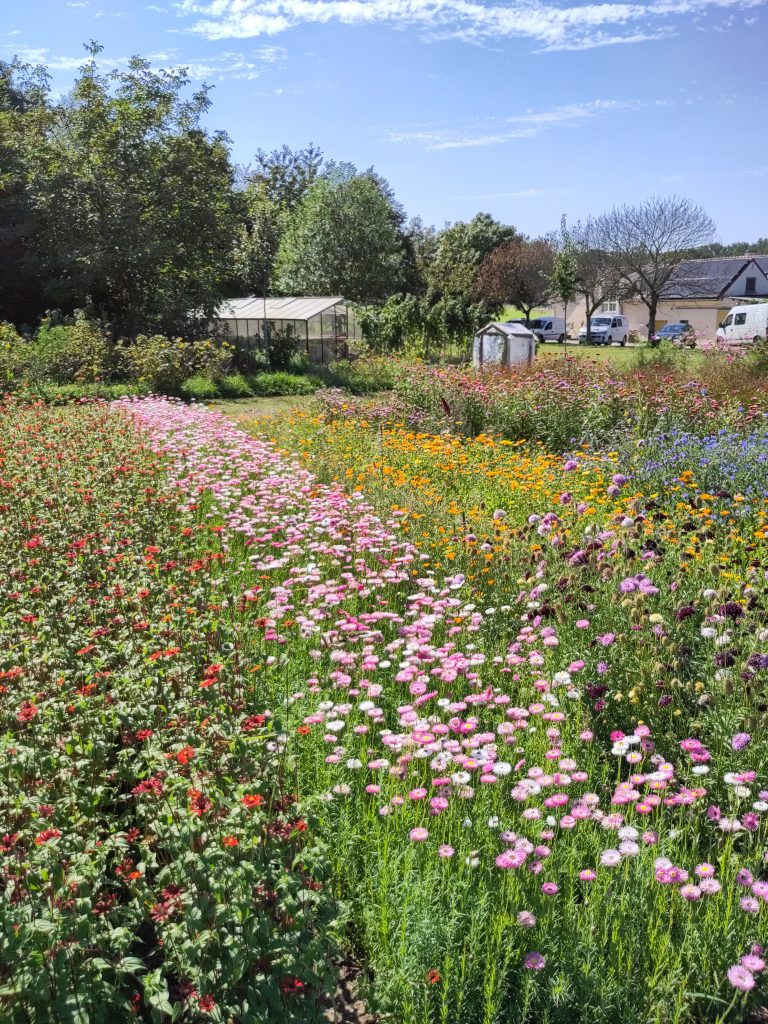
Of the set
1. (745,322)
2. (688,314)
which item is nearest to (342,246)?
(745,322)

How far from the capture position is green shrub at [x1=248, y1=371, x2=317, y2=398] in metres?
19.3

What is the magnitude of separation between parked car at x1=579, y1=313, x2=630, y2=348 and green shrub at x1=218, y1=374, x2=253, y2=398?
33.0 m

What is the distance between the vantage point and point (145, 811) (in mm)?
2596

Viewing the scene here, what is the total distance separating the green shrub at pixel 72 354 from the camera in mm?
16984

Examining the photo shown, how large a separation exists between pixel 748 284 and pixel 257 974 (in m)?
64.8

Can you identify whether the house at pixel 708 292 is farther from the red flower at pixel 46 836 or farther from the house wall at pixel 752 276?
the red flower at pixel 46 836

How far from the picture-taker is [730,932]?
2416 millimetres

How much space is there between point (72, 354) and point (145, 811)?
55.2 feet

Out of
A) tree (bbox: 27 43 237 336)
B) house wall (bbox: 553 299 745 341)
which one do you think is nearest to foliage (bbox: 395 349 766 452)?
tree (bbox: 27 43 237 336)

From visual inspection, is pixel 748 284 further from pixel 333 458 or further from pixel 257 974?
pixel 257 974

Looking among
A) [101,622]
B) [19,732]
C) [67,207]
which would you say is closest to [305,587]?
[101,622]

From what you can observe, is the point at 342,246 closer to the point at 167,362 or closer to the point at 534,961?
the point at 167,362

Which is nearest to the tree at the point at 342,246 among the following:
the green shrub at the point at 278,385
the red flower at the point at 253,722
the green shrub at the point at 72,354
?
the green shrub at the point at 278,385

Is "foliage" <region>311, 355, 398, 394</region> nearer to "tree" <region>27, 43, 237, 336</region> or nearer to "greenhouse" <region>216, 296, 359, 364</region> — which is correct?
"greenhouse" <region>216, 296, 359, 364</region>
